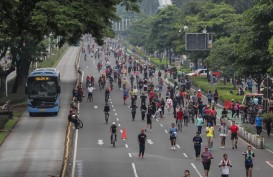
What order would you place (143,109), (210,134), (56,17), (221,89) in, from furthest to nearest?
(221,89) < (143,109) < (210,134) < (56,17)

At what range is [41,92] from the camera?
59.3 metres

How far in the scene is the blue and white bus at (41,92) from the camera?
194 ft

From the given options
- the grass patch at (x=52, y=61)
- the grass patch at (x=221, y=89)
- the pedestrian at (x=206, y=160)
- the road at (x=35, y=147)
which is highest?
the grass patch at (x=52, y=61)

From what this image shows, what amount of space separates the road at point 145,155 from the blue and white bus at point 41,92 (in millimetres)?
3324

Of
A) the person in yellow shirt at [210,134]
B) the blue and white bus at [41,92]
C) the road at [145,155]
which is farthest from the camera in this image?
the blue and white bus at [41,92]

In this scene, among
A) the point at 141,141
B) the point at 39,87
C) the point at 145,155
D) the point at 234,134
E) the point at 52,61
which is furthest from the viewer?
the point at 52,61

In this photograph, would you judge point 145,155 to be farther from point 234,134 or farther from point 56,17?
point 56,17

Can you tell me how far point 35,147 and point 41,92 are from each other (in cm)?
1453

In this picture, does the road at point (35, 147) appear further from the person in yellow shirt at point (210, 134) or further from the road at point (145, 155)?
the person in yellow shirt at point (210, 134)

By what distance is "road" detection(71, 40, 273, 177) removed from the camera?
121 ft

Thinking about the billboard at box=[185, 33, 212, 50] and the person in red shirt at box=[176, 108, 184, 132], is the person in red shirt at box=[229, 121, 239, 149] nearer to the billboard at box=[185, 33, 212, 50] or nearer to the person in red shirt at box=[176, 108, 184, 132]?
the person in red shirt at box=[176, 108, 184, 132]

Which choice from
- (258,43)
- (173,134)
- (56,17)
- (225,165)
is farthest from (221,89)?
(56,17)

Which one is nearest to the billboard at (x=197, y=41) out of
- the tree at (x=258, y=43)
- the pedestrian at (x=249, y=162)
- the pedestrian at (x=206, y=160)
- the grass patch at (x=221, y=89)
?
the grass patch at (x=221, y=89)

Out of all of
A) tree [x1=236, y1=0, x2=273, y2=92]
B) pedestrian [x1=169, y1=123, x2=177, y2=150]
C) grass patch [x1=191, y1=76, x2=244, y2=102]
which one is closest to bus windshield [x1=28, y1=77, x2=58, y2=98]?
tree [x1=236, y1=0, x2=273, y2=92]
